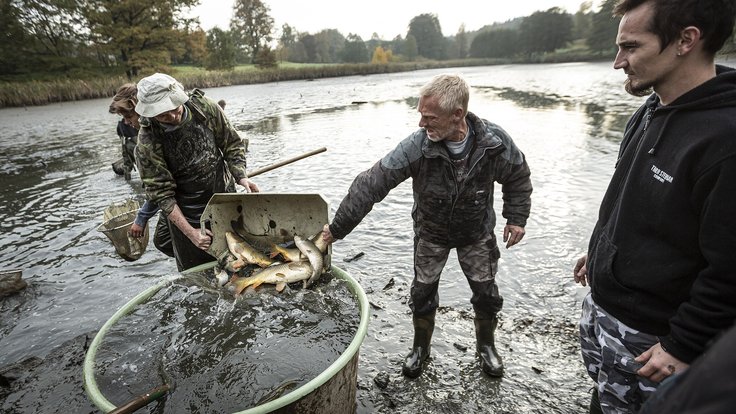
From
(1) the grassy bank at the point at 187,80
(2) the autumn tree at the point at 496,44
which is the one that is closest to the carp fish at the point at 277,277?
(1) the grassy bank at the point at 187,80

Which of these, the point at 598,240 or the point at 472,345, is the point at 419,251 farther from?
the point at 598,240

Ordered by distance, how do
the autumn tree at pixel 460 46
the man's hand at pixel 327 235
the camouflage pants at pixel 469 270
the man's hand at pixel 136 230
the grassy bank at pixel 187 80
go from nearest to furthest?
the man's hand at pixel 327 235 < the camouflage pants at pixel 469 270 < the man's hand at pixel 136 230 < the grassy bank at pixel 187 80 < the autumn tree at pixel 460 46

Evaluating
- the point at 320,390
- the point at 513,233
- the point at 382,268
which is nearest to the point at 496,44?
the point at 382,268

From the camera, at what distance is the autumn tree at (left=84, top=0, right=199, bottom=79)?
39625mm

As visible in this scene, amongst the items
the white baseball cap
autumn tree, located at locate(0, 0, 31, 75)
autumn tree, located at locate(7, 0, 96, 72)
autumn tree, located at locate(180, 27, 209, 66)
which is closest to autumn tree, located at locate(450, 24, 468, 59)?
autumn tree, located at locate(180, 27, 209, 66)

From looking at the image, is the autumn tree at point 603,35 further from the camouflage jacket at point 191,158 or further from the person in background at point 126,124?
the camouflage jacket at point 191,158

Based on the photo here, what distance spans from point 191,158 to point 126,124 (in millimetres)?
5545

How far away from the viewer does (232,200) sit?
331cm

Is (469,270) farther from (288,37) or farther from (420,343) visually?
(288,37)

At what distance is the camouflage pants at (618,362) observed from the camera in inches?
72.9

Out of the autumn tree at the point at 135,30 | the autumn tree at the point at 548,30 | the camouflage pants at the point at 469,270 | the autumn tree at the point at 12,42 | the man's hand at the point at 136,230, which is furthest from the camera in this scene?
the autumn tree at the point at 548,30

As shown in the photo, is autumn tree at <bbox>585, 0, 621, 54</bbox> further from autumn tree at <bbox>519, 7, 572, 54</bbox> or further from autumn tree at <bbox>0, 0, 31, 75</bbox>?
autumn tree at <bbox>0, 0, 31, 75</bbox>

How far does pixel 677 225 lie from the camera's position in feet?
5.23

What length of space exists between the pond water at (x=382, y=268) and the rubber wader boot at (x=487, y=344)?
10cm
